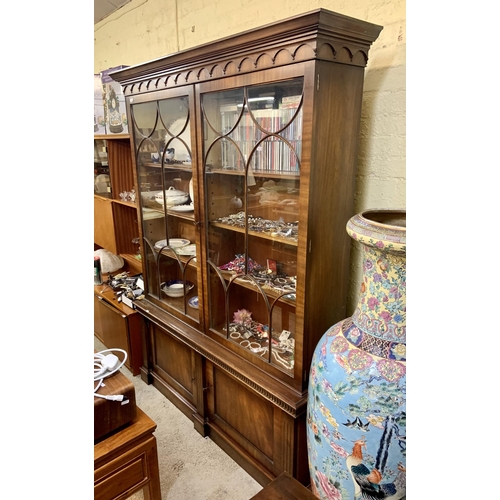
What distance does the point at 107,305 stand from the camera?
99.3 inches

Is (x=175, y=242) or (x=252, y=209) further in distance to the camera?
(x=175, y=242)

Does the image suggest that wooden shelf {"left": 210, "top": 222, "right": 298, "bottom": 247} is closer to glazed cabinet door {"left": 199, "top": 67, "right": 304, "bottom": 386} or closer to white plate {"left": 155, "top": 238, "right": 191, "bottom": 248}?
glazed cabinet door {"left": 199, "top": 67, "right": 304, "bottom": 386}

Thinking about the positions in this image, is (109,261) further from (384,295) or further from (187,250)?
(384,295)

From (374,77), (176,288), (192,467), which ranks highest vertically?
(374,77)

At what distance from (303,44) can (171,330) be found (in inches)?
58.1

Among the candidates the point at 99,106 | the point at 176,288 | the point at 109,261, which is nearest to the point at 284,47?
the point at 176,288

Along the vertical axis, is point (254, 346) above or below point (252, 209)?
below

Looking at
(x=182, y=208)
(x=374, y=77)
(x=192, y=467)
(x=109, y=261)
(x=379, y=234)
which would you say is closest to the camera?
(x=379, y=234)

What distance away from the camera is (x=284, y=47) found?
43.3 inches

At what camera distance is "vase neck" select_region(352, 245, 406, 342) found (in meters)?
0.93

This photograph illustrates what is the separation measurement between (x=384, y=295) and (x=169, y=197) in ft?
4.18

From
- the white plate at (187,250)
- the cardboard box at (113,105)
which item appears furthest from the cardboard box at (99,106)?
the white plate at (187,250)

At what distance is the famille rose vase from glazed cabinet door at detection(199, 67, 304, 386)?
321mm
